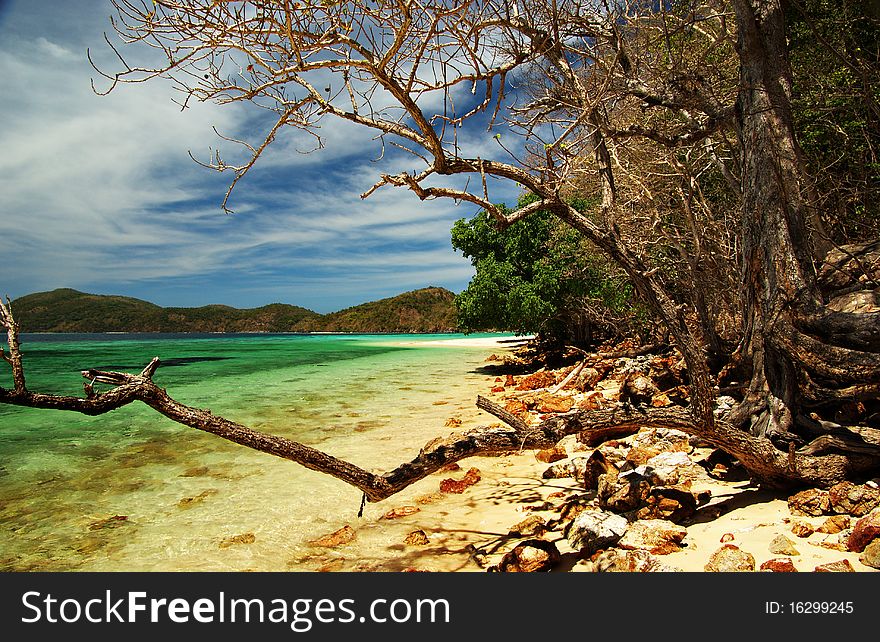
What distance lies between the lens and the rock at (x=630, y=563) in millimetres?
2914

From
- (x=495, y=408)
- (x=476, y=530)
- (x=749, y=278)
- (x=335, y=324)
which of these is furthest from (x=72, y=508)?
(x=335, y=324)

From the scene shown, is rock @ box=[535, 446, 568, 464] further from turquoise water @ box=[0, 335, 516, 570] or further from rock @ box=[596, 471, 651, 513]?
turquoise water @ box=[0, 335, 516, 570]

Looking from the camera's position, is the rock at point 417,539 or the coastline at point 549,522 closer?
the coastline at point 549,522

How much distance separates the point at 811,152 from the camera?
607cm

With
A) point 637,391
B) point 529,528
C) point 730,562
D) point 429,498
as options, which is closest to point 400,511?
point 429,498

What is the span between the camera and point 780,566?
106 inches

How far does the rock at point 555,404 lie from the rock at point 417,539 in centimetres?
507

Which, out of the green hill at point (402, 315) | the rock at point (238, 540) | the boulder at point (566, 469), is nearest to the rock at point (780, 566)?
the boulder at point (566, 469)

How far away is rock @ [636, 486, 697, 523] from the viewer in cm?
357

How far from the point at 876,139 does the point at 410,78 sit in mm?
5915

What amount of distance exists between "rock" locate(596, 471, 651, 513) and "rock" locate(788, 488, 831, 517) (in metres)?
0.96

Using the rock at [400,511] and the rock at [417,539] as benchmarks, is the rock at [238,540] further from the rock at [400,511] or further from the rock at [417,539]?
the rock at [417,539]

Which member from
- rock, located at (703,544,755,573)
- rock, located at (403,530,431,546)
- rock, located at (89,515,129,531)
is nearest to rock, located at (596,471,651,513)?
rock, located at (703,544,755,573)

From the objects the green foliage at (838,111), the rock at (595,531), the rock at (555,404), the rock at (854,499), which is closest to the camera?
the rock at (854,499)
